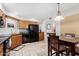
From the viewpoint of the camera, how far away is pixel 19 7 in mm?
1609

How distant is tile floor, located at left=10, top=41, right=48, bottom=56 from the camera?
1.65m

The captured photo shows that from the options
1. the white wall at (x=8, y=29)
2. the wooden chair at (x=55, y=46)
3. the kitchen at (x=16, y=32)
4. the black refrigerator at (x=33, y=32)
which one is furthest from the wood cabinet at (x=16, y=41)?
the wooden chair at (x=55, y=46)

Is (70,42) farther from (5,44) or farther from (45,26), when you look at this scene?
(5,44)

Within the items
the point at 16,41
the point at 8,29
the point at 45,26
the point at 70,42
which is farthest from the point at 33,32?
the point at 70,42

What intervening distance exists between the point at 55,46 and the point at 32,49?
0.46 metres

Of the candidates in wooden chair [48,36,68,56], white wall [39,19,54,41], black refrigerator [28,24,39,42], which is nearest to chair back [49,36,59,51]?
wooden chair [48,36,68,56]

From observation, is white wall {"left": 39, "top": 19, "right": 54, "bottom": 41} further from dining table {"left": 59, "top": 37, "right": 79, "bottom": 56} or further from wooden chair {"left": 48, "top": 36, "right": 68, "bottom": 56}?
dining table {"left": 59, "top": 37, "right": 79, "bottom": 56}

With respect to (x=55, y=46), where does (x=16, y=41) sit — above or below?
above

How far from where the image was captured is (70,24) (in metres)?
1.71

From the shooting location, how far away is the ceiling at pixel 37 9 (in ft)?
5.23

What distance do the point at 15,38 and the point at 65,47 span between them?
0.96m

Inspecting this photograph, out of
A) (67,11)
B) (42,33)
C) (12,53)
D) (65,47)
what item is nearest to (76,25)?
(67,11)

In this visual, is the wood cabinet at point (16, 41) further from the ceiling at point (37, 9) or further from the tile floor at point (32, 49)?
the ceiling at point (37, 9)

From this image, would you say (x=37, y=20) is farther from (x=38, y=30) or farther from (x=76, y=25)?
(x=76, y=25)
